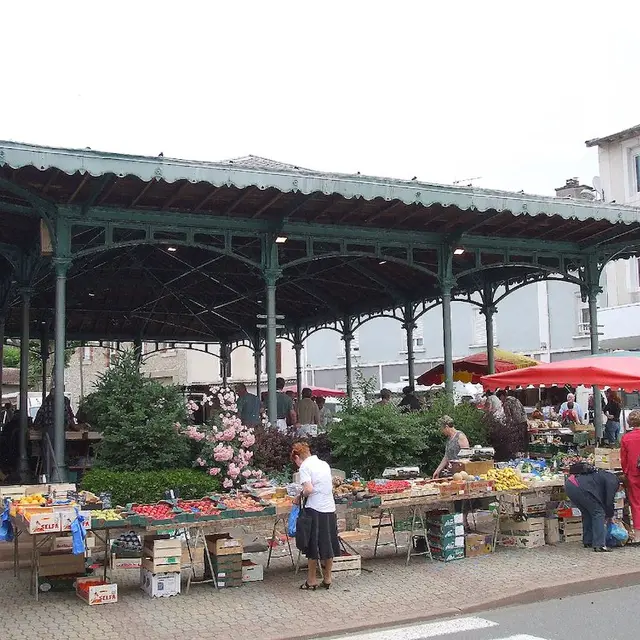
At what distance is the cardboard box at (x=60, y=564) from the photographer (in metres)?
7.91

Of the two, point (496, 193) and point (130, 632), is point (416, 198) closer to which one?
point (496, 193)

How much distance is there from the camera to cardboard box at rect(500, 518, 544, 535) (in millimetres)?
10032

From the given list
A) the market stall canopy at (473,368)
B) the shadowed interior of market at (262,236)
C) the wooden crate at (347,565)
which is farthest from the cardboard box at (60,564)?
the market stall canopy at (473,368)

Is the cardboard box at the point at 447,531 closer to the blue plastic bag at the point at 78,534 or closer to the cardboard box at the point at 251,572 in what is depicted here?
the cardboard box at the point at 251,572

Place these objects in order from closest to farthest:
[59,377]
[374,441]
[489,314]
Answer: [59,377] → [374,441] → [489,314]

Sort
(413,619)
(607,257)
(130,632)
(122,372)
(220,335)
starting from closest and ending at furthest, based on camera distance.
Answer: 1. (130,632)
2. (413,619)
3. (122,372)
4. (607,257)
5. (220,335)

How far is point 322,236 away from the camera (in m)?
13.7

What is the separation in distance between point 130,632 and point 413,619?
2.49 m

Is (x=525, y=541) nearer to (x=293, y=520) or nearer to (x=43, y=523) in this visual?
(x=293, y=520)

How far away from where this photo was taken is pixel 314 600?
7633 mm

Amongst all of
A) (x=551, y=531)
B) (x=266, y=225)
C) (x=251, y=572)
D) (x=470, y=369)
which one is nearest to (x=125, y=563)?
(x=251, y=572)

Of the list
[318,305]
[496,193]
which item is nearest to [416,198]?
[496,193]

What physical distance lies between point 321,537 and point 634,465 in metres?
4.43

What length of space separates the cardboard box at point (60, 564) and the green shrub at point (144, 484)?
209 centimetres
